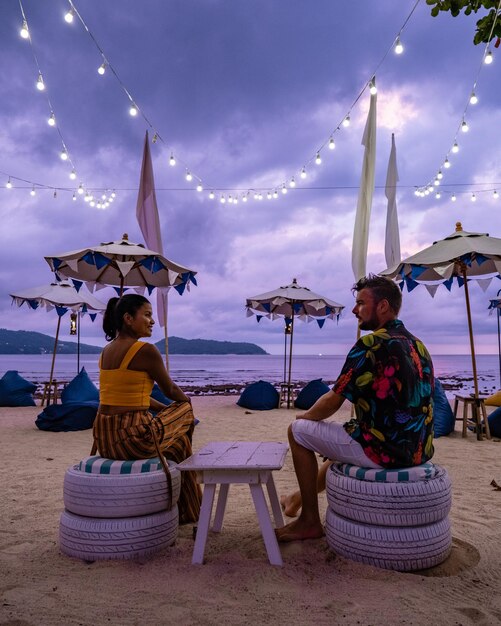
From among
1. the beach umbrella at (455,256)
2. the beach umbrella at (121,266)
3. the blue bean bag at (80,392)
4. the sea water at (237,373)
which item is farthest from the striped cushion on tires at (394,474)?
the sea water at (237,373)

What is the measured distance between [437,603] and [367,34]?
23.2 ft

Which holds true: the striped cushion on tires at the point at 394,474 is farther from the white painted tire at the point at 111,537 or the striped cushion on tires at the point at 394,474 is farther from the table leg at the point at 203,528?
the white painted tire at the point at 111,537

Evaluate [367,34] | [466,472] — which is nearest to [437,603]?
[466,472]

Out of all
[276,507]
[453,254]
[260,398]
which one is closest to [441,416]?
[453,254]

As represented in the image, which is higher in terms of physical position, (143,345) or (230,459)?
(143,345)

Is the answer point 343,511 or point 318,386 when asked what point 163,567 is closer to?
point 343,511

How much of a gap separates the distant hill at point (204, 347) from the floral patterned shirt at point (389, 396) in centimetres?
10108

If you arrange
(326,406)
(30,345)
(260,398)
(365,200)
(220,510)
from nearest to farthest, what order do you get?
1. (326,406)
2. (220,510)
3. (365,200)
4. (260,398)
5. (30,345)

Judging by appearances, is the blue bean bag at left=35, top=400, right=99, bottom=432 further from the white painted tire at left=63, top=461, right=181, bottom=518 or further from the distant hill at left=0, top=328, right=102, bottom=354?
the distant hill at left=0, top=328, right=102, bottom=354

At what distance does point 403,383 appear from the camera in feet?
7.22

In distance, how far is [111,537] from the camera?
2.20m

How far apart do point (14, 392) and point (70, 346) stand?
4079 inches

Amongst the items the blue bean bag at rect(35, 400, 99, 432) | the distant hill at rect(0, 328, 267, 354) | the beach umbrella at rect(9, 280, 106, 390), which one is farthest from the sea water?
the distant hill at rect(0, 328, 267, 354)

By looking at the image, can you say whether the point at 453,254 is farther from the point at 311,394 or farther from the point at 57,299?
the point at 57,299
